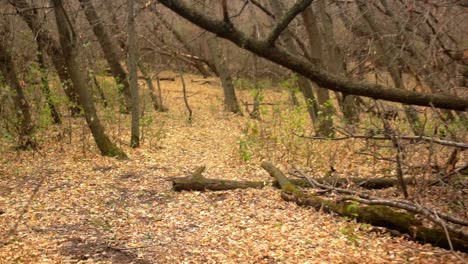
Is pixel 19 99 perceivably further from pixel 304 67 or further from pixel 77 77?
pixel 304 67

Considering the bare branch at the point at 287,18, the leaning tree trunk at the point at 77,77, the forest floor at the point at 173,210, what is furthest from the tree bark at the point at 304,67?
the leaning tree trunk at the point at 77,77

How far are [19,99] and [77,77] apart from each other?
146 cm

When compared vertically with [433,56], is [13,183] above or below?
below

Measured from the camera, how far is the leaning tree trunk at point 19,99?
9.54m

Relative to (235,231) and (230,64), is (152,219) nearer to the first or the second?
(235,231)

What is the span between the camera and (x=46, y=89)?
10164 millimetres

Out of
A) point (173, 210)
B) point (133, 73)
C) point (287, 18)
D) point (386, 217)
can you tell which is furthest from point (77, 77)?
point (287, 18)

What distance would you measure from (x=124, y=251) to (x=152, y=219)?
1103 millimetres

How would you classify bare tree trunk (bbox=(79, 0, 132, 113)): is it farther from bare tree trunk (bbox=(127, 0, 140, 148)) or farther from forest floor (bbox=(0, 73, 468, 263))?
bare tree trunk (bbox=(127, 0, 140, 148))

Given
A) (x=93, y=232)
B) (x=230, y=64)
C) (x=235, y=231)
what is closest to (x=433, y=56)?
(x=235, y=231)

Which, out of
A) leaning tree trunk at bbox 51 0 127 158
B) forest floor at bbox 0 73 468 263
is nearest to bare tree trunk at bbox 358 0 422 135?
forest floor at bbox 0 73 468 263

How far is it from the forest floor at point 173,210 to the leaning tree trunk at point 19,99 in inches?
15.8

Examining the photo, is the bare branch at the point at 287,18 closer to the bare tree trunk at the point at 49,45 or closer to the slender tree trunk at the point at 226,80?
the bare tree trunk at the point at 49,45

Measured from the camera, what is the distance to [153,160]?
32.9ft
